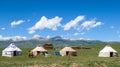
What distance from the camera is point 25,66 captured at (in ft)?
168

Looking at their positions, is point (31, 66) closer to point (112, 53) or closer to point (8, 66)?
point (8, 66)

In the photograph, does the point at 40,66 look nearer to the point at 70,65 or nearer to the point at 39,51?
the point at 70,65

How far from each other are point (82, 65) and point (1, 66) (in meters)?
12.9

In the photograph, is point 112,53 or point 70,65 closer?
point 70,65

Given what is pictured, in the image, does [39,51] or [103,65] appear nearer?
[103,65]

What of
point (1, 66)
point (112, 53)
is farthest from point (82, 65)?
point (112, 53)

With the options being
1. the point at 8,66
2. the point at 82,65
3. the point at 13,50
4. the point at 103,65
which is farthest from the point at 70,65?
the point at 13,50

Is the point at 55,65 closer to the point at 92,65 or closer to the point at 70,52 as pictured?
the point at 92,65

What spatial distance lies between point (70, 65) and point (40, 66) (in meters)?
4.79

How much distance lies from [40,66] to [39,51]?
1889 inches

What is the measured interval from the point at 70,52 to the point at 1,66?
2017 inches

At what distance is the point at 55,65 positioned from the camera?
52000mm

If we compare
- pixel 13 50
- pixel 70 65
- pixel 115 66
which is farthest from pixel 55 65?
pixel 13 50

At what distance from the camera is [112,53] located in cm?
9681
